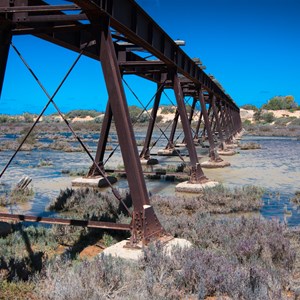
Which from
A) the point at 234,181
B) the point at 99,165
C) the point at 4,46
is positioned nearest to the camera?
the point at 4,46

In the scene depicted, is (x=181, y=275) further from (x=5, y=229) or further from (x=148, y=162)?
(x=148, y=162)

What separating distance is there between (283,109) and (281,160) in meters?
87.9

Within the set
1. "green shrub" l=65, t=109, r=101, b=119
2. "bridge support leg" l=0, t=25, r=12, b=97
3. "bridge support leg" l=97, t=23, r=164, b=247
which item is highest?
"green shrub" l=65, t=109, r=101, b=119

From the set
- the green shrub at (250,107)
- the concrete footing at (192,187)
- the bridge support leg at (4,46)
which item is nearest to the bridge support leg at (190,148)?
the concrete footing at (192,187)

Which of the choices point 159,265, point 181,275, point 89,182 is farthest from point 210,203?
point 181,275

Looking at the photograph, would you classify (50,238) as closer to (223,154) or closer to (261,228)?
(261,228)

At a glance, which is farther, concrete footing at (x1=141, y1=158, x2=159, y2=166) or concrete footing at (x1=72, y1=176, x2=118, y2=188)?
concrete footing at (x1=141, y1=158, x2=159, y2=166)

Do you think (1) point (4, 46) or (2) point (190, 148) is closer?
(1) point (4, 46)

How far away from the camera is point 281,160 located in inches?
838

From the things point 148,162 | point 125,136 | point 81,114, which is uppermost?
point 81,114

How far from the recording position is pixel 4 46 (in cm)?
719

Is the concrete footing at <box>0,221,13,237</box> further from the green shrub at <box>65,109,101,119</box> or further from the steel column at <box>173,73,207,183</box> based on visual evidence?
the green shrub at <box>65,109,101,119</box>

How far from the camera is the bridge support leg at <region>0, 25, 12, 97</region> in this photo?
717 cm

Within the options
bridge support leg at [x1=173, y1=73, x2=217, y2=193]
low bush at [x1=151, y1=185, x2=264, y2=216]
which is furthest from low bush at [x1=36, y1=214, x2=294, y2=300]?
bridge support leg at [x1=173, y1=73, x2=217, y2=193]
